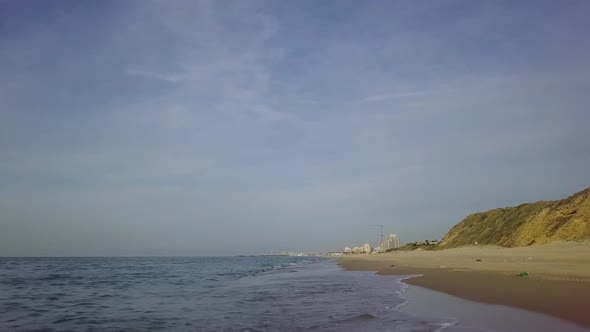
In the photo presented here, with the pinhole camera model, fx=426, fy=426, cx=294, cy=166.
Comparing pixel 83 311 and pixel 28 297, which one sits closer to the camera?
pixel 83 311

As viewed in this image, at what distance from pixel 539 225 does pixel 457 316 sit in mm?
35459

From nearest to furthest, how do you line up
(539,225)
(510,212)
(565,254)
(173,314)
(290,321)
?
(290,321) → (173,314) → (565,254) → (539,225) → (510,212)

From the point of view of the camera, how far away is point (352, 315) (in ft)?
33.2

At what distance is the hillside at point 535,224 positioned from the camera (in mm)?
32312

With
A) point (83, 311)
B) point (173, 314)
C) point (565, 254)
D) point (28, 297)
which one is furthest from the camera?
point (565, 254)

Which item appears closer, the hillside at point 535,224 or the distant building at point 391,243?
the hillside at point 535,224

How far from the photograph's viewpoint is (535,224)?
1555 inches

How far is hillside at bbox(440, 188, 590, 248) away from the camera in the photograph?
1272 inches

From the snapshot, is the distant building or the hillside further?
the distant building

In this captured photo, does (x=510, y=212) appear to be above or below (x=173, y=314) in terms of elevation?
above

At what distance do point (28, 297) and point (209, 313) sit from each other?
978 cm

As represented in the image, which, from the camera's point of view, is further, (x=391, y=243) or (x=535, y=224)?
(x=391, y=243)

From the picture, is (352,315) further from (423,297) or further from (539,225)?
(539,225)

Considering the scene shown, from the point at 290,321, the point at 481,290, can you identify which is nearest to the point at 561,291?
the point at 481,290
